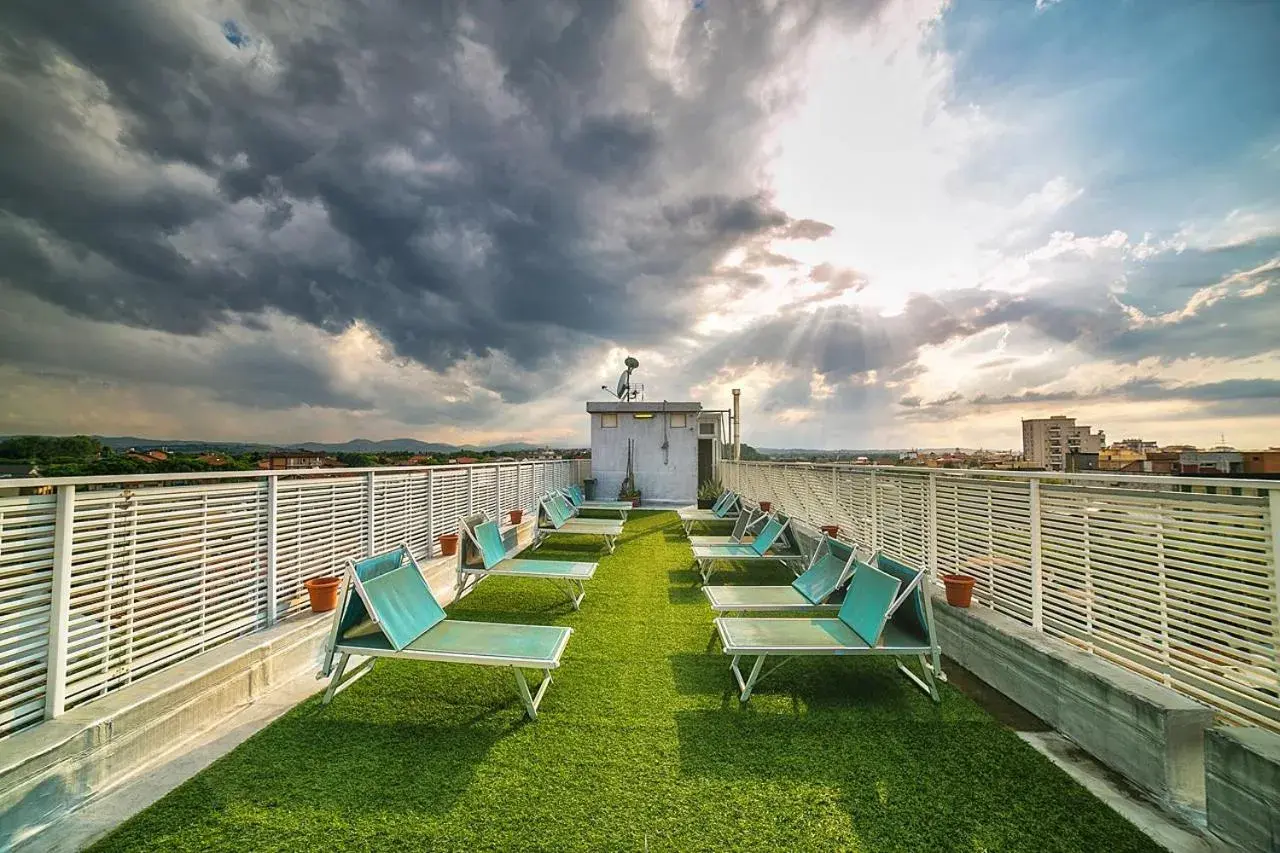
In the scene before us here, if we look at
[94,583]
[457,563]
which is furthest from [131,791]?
[457,563]

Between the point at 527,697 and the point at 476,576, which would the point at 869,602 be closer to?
the point at 527,697

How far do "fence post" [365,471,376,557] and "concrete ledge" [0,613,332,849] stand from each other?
5.37 feet

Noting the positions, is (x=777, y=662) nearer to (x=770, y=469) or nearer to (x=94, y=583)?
(x=94, y=583)

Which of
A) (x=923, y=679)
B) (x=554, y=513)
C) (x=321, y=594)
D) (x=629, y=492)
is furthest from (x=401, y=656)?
(x=629, y=492)

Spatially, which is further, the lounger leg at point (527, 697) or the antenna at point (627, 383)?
the antenna at point (627, 383)

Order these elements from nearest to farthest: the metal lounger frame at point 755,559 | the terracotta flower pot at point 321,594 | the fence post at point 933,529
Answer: the terracotta flower pot at point 321,594
the fence post at point 933,529
the metal lounger frame at point 755,559

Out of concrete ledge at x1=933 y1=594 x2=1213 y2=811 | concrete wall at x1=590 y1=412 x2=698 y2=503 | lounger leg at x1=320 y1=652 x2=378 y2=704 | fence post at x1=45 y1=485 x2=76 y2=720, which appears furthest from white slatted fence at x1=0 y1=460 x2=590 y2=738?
concrete wall at x1=590 y1=412 x2=698 y2=503

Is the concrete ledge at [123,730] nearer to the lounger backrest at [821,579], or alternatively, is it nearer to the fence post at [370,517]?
the fence post at [370,517]

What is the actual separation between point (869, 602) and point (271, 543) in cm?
497

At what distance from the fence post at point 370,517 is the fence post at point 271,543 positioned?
1.27 metres

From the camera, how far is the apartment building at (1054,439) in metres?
38.7

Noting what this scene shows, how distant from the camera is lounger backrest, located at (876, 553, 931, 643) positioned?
12.2ft

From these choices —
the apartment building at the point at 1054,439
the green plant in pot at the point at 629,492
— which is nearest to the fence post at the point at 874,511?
the green plant in pot at the point at 629,492

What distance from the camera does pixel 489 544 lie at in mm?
6391
